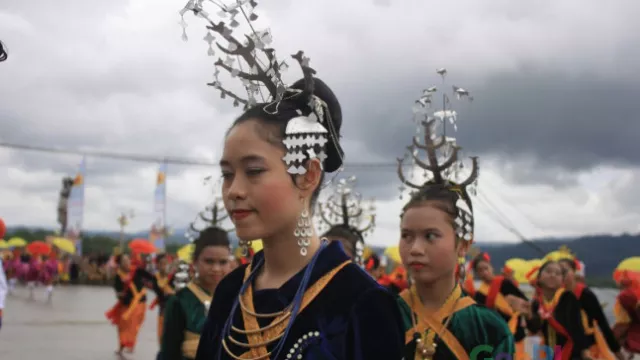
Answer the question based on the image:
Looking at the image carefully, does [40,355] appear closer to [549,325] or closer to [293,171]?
[549,325]

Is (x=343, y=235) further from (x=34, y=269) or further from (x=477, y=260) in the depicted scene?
(x=34, y=269)

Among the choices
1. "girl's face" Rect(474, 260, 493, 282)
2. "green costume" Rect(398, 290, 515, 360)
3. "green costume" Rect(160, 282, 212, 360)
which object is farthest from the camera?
"girl's face" Rect(474, 260, 493, 282)

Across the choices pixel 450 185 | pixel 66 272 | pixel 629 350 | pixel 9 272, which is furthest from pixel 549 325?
pixel 66 272

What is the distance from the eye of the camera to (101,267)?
36.2 meters

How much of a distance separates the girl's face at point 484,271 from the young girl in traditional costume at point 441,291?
5.76m

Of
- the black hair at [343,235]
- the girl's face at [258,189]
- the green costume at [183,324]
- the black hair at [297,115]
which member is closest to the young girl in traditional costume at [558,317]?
the black hair at [343,235]

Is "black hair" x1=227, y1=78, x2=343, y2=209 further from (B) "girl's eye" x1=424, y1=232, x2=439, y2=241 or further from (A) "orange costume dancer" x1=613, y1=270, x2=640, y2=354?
(A) "orange costume dancer" x1=613, y1=270, x2=640, y2=354

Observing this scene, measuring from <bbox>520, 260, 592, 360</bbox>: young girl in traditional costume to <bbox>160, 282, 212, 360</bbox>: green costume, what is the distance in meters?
Result: 4.39

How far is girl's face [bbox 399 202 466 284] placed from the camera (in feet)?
11.7

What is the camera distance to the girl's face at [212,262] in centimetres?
539

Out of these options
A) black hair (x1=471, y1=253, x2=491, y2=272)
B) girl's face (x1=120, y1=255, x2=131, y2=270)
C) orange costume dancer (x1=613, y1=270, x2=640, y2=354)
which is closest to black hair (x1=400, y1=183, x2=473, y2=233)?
black hair (x1=471, y1=253, x2=491, y2=272)

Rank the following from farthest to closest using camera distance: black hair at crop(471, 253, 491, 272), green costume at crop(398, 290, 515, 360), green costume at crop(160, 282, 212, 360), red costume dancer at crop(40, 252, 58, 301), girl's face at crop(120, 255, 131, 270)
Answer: red costume dancer at crop(40, 252, 58, 301)
girl's face at crop(120, 255, 131, 270)
black hair at crop(471, 253, 491, 272)
green costume at crop(160, 282, 212, 360)
green costume at crop(398, 290, 515, 360)

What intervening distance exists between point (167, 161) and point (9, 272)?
981 cm

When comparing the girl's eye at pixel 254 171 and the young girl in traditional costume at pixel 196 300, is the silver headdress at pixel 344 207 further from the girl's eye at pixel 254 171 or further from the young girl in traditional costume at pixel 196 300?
the girl's eye at pixel 254 171
